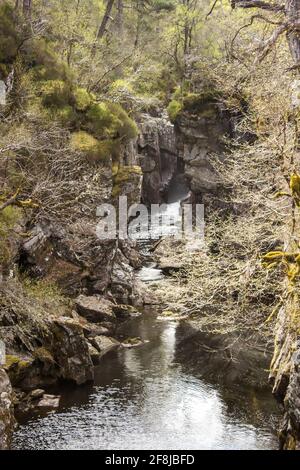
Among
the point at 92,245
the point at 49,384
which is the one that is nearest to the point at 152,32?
the point at 92,245

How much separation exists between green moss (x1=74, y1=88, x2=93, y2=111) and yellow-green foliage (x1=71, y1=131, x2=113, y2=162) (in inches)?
66.2

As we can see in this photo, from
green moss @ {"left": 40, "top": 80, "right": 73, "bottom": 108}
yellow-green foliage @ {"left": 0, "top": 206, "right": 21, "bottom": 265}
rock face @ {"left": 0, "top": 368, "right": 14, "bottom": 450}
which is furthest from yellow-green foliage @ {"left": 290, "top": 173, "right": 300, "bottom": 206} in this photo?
green moss @ {"left": 40, "top": 80, "right": 73, "bottom": 108}

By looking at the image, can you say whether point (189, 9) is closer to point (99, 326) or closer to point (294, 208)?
point (99, 326)

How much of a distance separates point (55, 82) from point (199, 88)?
15.5 meters

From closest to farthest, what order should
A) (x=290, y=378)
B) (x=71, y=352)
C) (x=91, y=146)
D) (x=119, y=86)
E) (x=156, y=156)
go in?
(x=290, y=378)
(x=71, y=352)
(x=91, y=146)
(x=119, y=86)
(x=156, y=156)

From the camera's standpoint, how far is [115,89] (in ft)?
103

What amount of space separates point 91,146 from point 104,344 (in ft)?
35.2

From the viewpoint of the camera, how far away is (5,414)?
1513cm

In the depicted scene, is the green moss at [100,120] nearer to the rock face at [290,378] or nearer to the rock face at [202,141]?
the rock face at [202,141]

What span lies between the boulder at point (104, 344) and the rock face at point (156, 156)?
25422 millimetres

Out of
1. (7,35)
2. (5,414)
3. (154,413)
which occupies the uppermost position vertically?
(7,35)

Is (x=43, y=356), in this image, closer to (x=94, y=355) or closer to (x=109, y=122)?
(x=94, y=355)

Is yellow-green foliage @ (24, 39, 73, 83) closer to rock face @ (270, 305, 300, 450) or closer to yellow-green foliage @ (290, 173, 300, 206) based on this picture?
yellow-green foliage @ (290, 173, 300, 206)

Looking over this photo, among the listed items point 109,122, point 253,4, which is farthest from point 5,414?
point 109,122
